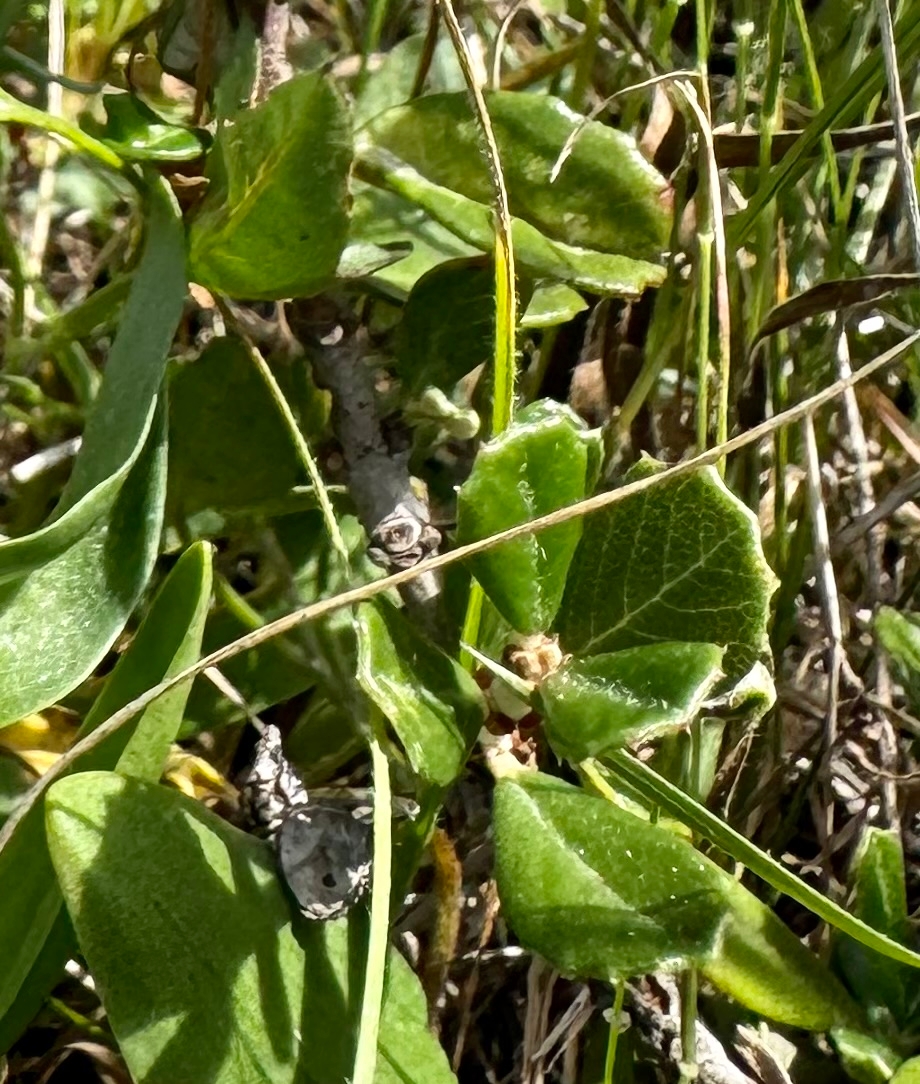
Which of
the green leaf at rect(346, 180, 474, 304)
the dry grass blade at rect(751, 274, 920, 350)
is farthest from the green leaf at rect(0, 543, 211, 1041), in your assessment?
the dry grass blade at rect(751, 274, 920, 350)

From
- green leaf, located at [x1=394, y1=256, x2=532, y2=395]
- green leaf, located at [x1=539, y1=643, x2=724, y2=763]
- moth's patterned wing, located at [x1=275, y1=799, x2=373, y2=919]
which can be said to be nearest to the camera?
green leaf, located at [x1=539, y1=643, x2=724, y2=763]

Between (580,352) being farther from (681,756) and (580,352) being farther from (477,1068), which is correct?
(477,1068)

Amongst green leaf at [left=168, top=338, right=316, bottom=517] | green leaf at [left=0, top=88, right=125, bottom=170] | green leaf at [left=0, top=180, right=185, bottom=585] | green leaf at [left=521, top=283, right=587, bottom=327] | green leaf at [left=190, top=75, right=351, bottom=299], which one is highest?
green leaf at [left=0, top=88, right=125, bottom=170]

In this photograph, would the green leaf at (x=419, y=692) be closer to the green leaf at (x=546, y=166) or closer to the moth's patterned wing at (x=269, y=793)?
the moth's patterned wing at (x=269, y=793)

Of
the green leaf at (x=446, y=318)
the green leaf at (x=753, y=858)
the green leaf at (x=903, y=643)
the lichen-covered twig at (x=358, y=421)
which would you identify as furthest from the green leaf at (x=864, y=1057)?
the green leaf at (x=446, y=318)

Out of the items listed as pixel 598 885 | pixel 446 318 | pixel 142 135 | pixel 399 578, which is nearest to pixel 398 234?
pixel 446 318

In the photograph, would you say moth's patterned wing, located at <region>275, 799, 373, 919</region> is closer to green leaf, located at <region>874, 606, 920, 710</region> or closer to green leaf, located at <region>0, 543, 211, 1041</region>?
green leaf, located at <region>0, 543, 211, 1041</region>
